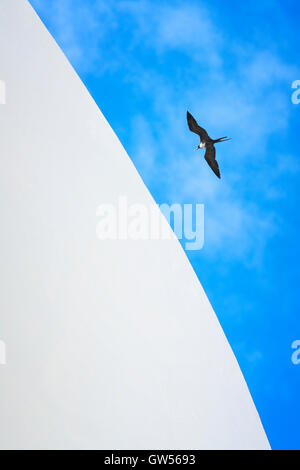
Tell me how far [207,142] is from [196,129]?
9.1 inches

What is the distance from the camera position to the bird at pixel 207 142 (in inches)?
187

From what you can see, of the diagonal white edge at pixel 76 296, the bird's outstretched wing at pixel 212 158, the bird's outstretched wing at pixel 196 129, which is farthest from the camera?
the bird's outstretched wing at pixel 212 158

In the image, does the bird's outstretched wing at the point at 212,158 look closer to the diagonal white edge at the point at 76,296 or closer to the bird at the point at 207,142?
the bird at the point at 207,142

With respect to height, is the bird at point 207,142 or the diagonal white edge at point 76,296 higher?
the bird at point 207,142

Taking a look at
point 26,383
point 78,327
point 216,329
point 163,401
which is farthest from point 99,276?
point 216,329

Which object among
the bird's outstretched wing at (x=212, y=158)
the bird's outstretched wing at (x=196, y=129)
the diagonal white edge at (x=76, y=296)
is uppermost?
the bird's outstretched wing at (x=196, y=129)

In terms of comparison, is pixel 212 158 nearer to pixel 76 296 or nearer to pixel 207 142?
pixel 207 142

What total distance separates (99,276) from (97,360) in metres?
0.78

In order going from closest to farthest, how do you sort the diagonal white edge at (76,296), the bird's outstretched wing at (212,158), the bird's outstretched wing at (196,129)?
the diagonal white edge at (76,296) → the bird's outstretched wing at (196,129) → the bird's outstretched wing at (212,158)

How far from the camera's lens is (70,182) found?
3510 millimetres

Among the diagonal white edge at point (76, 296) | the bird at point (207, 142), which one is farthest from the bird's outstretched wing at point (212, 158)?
the diagonal white edge at point (76, 296)

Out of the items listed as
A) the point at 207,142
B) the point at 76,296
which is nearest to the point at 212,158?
the point at 207,142

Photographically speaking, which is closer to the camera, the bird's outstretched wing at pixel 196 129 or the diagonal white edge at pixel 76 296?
the diagonal white edge at pixel 76 296

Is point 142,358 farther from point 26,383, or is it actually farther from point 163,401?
point 26,383
